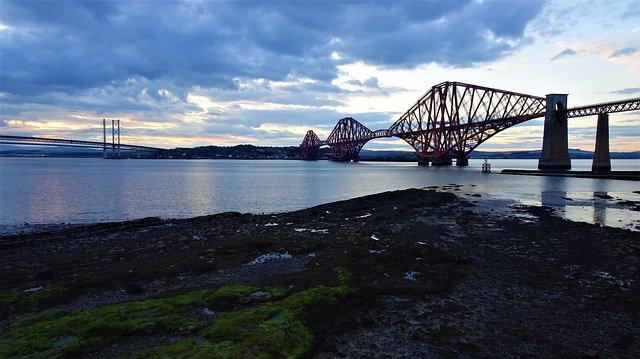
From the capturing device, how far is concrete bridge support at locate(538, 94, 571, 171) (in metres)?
68.5

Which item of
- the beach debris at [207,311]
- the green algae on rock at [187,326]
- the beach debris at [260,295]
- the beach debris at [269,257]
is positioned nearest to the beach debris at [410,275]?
the green algae on rock at [187,326]

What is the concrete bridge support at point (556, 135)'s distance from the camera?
68500 millimetres

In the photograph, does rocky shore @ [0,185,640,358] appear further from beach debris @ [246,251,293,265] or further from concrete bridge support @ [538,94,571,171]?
concrete bridge support @ [538,94,571,171]

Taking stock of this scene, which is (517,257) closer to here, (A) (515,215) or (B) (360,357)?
(B) (360,357)

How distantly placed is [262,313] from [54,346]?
328 centimetres

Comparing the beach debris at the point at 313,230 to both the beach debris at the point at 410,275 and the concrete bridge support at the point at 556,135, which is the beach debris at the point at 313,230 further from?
the concrete bridge support at the point at 556,135

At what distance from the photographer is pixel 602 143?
59688 millimetres

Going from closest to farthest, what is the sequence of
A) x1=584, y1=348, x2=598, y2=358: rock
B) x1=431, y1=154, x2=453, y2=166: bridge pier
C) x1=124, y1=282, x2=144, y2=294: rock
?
x1=584, y1=348, x2=598, y2=358: rock < x1=124, y1=282, x2=144, y2=294: rock < x1=431, y1=154, x2=453, y2=166: bridge pier

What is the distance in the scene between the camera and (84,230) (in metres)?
19.6

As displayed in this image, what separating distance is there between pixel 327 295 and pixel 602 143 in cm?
6646

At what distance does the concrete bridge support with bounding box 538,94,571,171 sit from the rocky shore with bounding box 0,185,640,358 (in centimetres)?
6009

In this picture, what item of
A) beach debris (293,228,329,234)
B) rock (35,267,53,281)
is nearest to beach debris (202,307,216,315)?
rock (35,267,53,281)

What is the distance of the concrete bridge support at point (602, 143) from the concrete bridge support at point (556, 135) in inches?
300

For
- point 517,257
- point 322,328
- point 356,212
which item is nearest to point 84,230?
point 356,212
